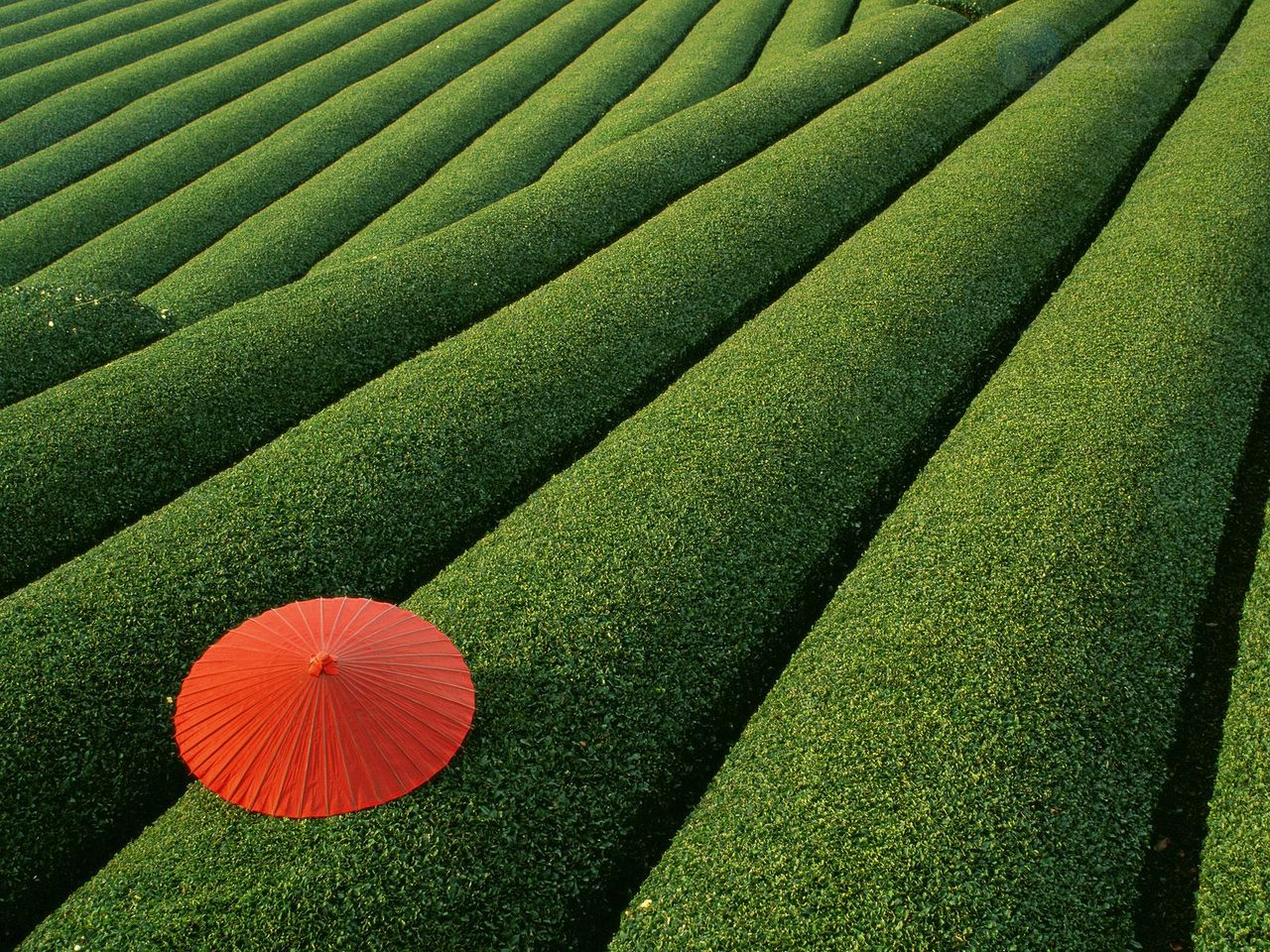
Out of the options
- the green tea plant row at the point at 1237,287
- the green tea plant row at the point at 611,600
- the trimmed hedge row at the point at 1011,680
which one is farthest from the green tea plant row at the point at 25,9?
the green tea plant row at the point at 1237,287

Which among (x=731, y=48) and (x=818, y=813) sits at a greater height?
(x=731, y=48)

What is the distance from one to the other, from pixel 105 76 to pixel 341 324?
77.1 ft

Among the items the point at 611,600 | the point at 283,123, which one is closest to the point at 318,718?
the point at 611,600

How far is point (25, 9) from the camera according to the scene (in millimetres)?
39438

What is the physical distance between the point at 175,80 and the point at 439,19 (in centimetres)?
1008

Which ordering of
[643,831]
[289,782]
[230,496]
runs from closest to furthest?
[289,782]
[643,831]
[230,496]

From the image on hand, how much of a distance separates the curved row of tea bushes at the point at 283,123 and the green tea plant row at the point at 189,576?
1143cm

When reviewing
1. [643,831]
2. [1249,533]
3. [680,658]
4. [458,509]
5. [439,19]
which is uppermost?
[439,19]

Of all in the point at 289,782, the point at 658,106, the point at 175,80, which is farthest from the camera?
the point at 175,80

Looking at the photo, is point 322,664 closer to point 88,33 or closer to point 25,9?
point 88,33

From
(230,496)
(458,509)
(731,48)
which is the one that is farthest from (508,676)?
(731,48)

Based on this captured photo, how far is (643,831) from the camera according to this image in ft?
26.1

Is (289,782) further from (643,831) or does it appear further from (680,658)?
(680,658)

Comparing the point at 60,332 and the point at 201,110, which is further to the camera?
the point at 201,110
